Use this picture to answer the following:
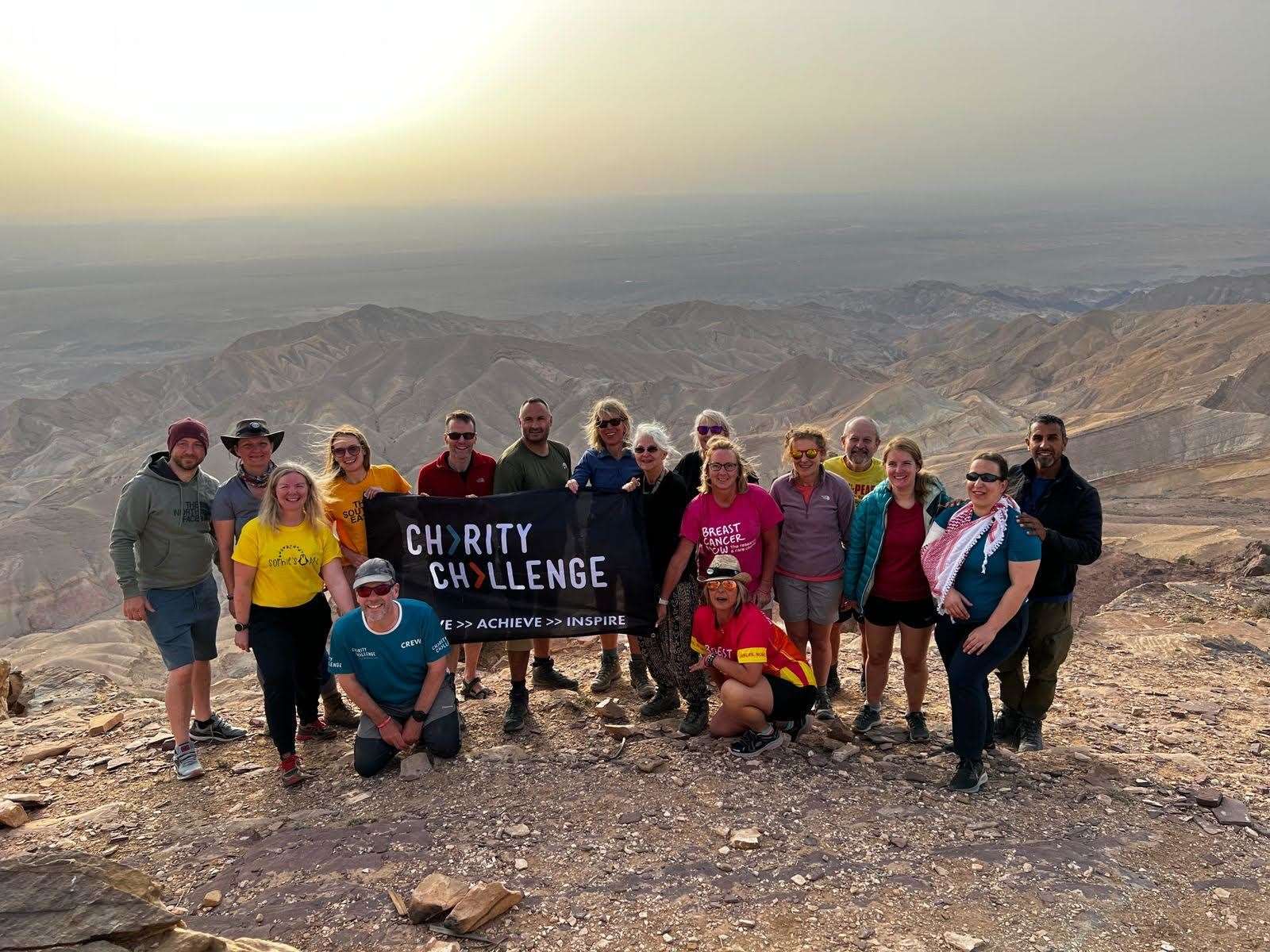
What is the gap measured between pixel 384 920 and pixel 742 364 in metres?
95.8

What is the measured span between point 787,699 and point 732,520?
120 centimetres

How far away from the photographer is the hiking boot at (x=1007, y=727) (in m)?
5.66

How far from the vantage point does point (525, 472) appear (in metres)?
6.09

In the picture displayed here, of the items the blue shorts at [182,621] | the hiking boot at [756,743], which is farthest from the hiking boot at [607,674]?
the blue shorts at [182,621]

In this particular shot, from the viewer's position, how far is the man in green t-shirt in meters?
5.90

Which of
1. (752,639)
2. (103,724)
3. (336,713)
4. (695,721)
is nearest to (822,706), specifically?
(695,721)

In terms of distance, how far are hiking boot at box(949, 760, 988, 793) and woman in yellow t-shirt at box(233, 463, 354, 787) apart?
152 inches

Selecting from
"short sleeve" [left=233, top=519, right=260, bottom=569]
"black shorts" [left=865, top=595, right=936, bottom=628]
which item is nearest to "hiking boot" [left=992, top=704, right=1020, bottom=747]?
"black shorts" [left=865, top=595, right=936, bottom=628]

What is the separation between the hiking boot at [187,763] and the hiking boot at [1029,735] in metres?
5.48

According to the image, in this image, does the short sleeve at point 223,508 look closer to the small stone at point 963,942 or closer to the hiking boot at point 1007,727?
the small stone at point 963,942

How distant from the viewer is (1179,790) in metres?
4.94

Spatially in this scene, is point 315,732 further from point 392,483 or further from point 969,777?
point 969,777

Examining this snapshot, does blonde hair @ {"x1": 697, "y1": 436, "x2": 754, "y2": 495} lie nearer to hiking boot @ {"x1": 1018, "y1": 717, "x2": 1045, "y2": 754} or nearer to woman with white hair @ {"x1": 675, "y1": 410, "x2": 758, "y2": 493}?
woman with white hair @ {"x1": 675, "y1": 410, "x2": 758, "y2": 493}

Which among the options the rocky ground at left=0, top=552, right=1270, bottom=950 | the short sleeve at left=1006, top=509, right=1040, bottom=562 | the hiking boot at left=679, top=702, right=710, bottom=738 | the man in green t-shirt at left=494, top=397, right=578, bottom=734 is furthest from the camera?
the man in green t-shirt at left=494, top=397, right=578, bottom=734
